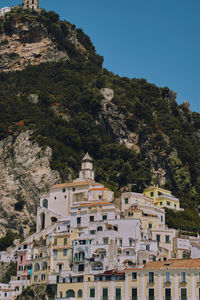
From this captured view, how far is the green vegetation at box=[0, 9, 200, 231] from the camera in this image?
9900cm

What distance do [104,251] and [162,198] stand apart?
78.2ft

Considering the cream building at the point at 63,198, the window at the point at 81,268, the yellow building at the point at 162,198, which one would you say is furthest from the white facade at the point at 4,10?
the window at the point at 81,268

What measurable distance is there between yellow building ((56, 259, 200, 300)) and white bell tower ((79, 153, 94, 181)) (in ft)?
89.7

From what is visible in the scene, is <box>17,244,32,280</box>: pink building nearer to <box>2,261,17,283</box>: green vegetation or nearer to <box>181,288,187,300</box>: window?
<box>2,261,17,283</box>: green vegetation

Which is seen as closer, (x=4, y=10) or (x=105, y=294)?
(x=105, y=294)

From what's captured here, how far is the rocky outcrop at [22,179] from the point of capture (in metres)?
88.9

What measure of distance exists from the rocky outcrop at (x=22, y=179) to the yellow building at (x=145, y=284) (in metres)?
23.3

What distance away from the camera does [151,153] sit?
105562 mm

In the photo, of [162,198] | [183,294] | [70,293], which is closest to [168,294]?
[183,294]

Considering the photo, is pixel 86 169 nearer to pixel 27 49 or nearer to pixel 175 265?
pixel 175 265

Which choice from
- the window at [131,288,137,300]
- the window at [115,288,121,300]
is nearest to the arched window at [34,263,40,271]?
the window at [115,288,121,300]

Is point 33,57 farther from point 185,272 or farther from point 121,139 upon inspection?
point 185,272

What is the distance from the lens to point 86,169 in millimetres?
92375

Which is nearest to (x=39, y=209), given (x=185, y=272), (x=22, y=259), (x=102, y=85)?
(x=22, y=259)
